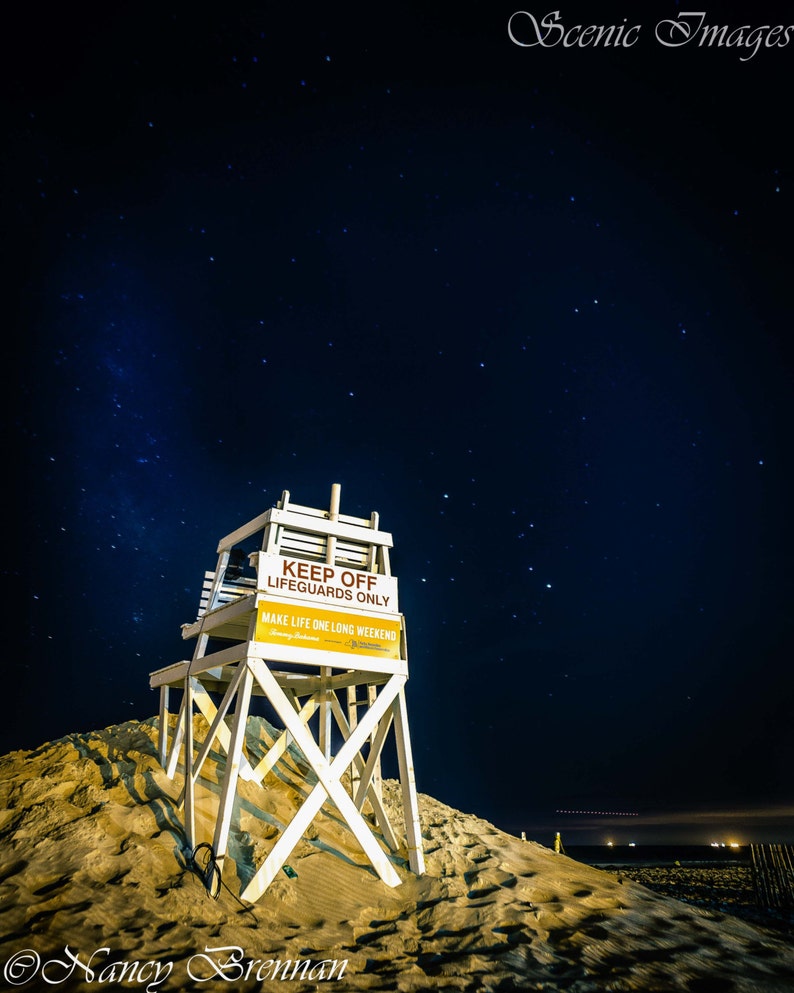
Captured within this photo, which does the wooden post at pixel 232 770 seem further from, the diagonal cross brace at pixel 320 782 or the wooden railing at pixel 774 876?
the wooden railing at pixel 774 876

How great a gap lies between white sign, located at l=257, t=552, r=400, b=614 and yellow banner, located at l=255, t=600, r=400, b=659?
188mm

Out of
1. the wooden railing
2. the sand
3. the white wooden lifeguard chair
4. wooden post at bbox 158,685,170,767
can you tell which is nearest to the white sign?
the white wooden lifeguard chair

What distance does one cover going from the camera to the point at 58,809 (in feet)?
27.6

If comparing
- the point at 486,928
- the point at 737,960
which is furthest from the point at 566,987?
the point at 737,960

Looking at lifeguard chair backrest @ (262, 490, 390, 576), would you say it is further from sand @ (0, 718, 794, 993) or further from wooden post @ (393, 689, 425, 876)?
sand @ (0, 718, 794, 993)

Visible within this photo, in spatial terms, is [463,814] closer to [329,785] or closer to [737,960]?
[329,785]

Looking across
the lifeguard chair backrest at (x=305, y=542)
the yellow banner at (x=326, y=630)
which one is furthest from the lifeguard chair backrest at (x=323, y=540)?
the yellow banner at (x=326, y=630)

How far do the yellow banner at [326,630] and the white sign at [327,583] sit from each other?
188mm

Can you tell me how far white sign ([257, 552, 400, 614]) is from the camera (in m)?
8.78

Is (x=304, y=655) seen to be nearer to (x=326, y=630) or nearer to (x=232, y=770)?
(x=326, y=630)

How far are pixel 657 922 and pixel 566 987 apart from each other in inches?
91.8

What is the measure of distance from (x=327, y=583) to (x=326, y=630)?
28.3 inches

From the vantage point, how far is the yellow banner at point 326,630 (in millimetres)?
8531

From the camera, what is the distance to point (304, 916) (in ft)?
24.2
